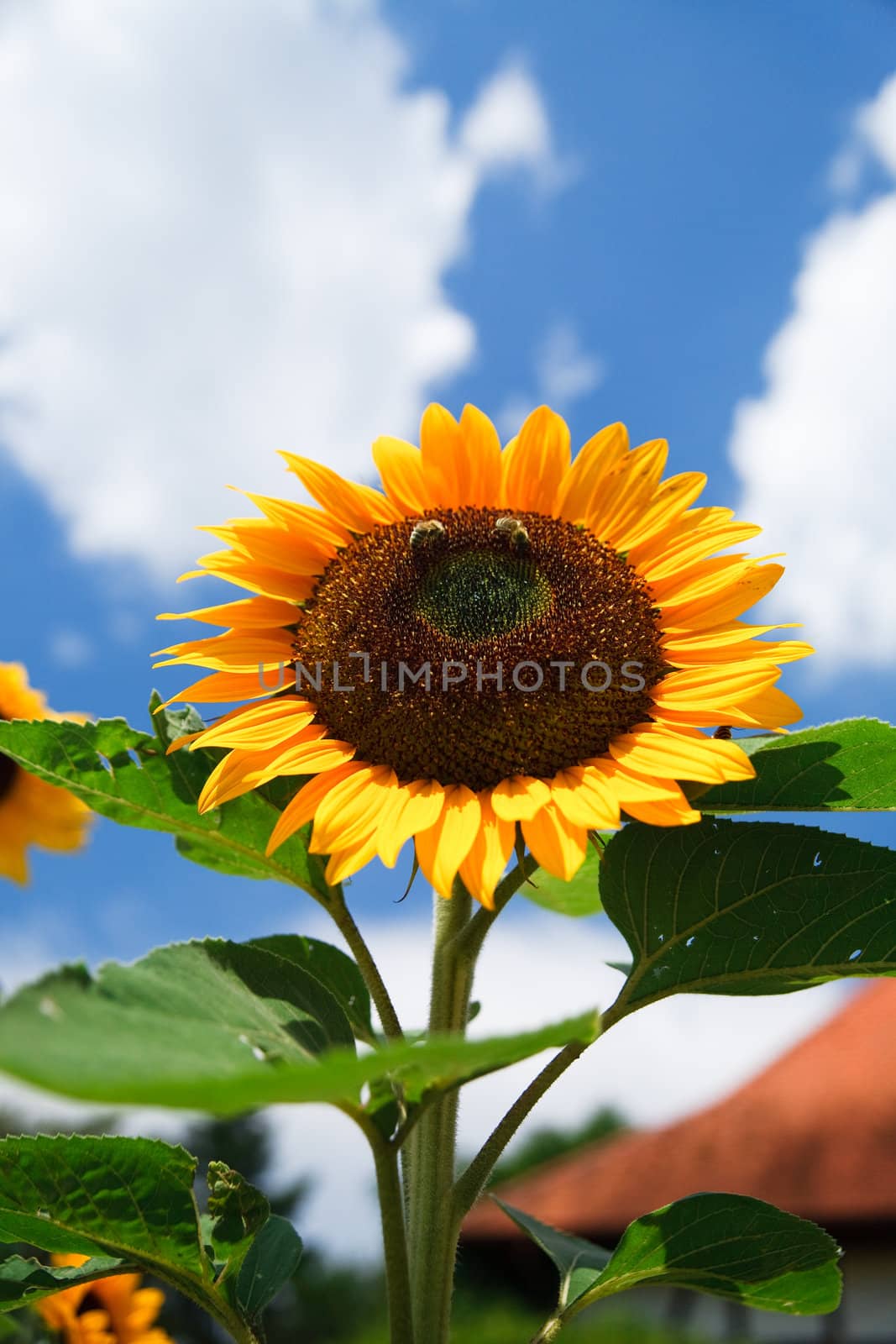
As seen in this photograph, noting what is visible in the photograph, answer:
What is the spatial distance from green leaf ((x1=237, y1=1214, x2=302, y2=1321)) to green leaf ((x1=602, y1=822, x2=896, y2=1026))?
765mm

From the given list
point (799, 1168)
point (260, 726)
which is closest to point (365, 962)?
point (260, 726)

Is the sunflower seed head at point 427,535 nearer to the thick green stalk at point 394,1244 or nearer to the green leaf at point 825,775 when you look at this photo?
the green leaf at point 825,775

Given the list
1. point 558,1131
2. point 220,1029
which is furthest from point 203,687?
point 558,1131

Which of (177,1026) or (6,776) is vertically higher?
(6,776)

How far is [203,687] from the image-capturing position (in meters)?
1.82

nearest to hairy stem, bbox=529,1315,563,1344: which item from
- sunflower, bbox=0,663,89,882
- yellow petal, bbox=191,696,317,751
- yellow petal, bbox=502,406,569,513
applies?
yellow petal, bbox=191,696,317,751

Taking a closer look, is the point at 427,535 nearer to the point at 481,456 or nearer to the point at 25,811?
the point at 481,456

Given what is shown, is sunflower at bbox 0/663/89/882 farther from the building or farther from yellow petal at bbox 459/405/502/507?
the building

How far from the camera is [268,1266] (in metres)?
1.84

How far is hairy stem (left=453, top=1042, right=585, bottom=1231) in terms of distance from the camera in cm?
159

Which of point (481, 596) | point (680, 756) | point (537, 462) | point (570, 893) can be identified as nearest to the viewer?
point (680, 756)

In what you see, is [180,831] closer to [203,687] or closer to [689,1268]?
[203,687]

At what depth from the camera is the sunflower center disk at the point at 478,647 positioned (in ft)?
5.34

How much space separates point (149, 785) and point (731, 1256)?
104cm
